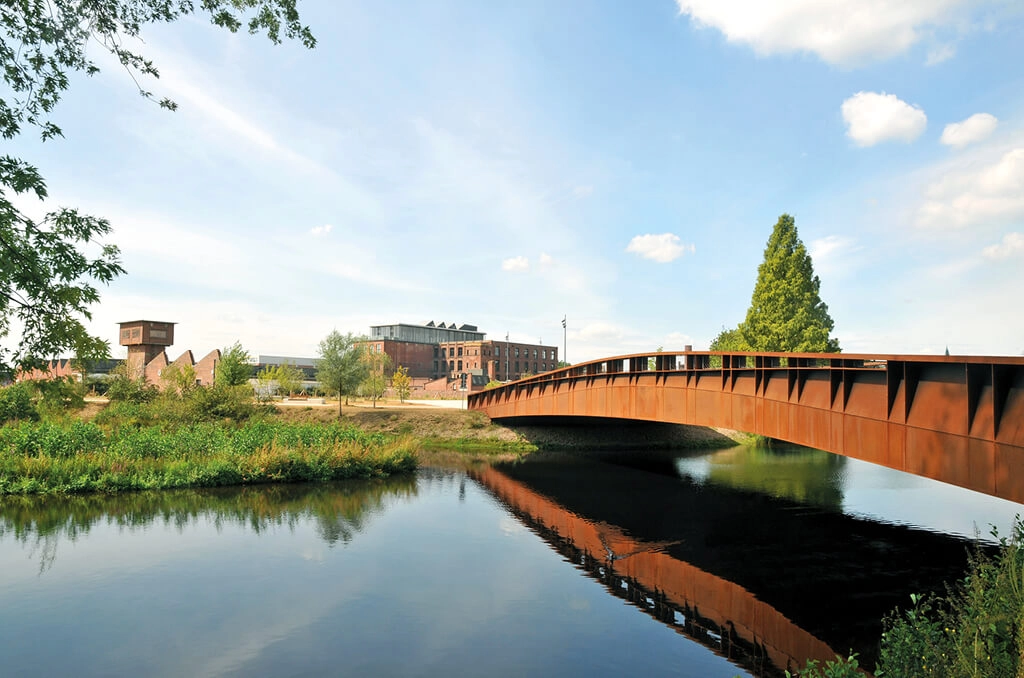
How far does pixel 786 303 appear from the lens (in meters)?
40.9

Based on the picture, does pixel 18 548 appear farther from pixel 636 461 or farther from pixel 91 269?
pixel 636 461

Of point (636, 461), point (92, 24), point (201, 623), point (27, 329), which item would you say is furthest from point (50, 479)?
point (636, 461)

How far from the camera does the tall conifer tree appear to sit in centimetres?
4000

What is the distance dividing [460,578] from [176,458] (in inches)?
762

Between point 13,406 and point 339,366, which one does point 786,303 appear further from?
point 13,406

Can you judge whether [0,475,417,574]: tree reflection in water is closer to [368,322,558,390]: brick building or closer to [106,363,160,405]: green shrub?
[106,363,160,405]: green shrub

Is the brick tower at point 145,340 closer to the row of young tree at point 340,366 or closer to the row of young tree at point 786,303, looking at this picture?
the row of young tree at point 340,366

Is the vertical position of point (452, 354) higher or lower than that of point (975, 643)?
higher

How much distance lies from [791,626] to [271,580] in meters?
11.5

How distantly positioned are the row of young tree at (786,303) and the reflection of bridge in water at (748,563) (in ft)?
56.9

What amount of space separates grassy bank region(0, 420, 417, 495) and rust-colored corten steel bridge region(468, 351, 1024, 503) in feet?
48.0

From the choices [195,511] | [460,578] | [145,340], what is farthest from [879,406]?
[145,340]

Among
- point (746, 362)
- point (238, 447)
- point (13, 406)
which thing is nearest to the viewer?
point (746, 362)

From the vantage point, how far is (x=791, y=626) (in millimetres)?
12180
